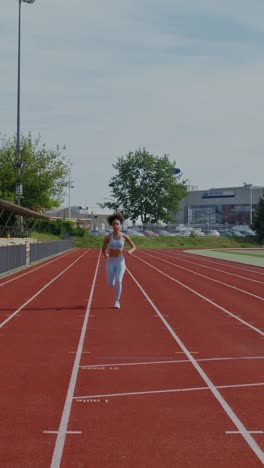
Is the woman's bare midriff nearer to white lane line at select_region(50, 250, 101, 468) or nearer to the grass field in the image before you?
white lane line at select_region(50, 250, 101, 468)

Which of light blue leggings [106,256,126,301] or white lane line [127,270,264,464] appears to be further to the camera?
light blue leggings [106,256,126,301]

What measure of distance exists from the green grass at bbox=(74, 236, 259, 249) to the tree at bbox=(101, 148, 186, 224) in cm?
2397

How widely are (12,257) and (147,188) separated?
86.5 meters

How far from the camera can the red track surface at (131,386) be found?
4.97 m

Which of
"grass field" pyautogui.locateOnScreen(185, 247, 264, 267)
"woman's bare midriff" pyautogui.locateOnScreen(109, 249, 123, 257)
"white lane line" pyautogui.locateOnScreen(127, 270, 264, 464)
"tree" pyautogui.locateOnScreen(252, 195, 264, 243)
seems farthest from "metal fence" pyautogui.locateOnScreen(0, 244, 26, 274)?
"tree" pyautogui.locateOnScreen(252, 195, 264, 243)

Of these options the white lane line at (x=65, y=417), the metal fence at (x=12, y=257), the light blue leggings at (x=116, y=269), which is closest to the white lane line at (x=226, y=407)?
the white lane line at (x=65, y=417)

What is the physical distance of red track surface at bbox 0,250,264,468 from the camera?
4.97m

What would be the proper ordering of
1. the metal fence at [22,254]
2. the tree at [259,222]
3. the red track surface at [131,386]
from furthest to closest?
the tree at [259,222] < the metal fence at [22,254] < the red track surface at [131,386]

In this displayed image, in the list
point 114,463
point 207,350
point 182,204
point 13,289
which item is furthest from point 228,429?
point 182,204

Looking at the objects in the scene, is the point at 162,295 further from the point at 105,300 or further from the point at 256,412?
the point at 256,412

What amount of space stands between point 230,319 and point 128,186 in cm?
10162

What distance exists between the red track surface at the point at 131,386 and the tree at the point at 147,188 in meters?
97.8

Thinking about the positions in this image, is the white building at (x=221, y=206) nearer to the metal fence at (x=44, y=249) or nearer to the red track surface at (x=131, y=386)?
the metal fence at (x=44, y=249)

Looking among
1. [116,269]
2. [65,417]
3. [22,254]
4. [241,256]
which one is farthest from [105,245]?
[241,256]
